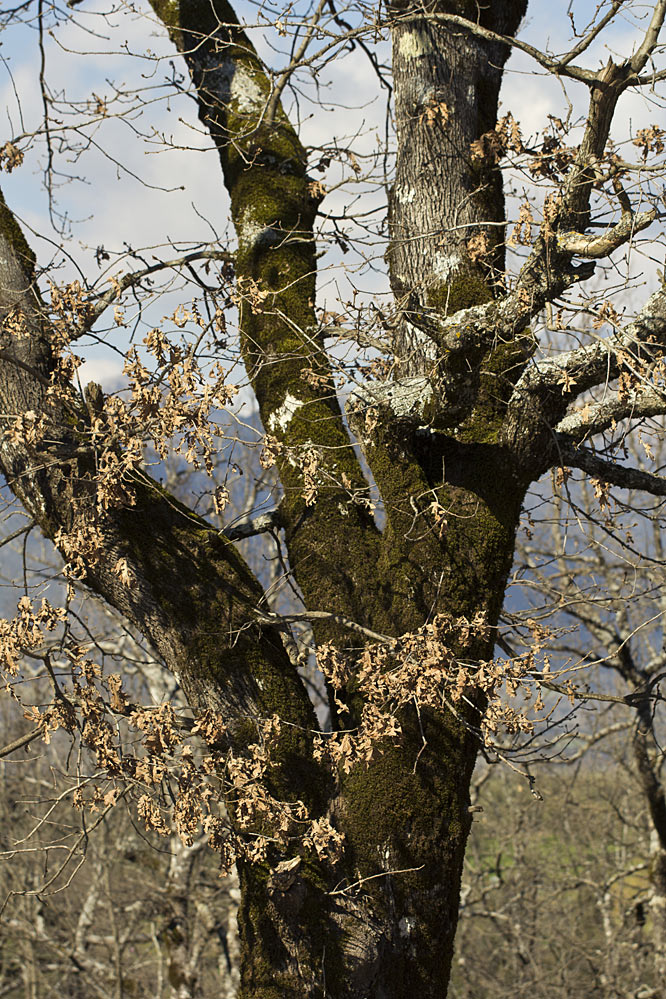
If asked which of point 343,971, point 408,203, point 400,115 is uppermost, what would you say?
point 400,115

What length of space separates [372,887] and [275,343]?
2756mm

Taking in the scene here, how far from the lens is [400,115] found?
4570mm

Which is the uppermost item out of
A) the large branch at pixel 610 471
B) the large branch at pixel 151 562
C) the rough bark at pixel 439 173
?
the rough bark at pixel 439 173

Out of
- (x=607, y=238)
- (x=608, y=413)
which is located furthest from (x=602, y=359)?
(x=607, y=238)

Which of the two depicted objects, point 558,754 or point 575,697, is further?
point 558,754

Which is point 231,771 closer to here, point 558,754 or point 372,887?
point 372,887

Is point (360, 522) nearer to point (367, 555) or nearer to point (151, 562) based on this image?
point (367, 555)

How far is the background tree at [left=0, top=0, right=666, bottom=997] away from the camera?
3383 mm

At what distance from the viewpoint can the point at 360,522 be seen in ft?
13.4

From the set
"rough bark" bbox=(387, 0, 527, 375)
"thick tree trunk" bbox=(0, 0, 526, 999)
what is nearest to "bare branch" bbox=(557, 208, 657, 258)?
"thick tree trunk" bbox=(0, 0, 526, 999)

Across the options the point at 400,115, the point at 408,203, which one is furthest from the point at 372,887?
the point at 400,115

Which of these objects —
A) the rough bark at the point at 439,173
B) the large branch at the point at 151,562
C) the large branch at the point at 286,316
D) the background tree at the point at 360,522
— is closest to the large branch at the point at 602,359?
the background tree at the point at 360,522

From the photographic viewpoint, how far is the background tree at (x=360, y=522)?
3.38m

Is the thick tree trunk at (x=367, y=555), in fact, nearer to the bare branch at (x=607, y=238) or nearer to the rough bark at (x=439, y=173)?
the rough bark at (x=439, y=173)
